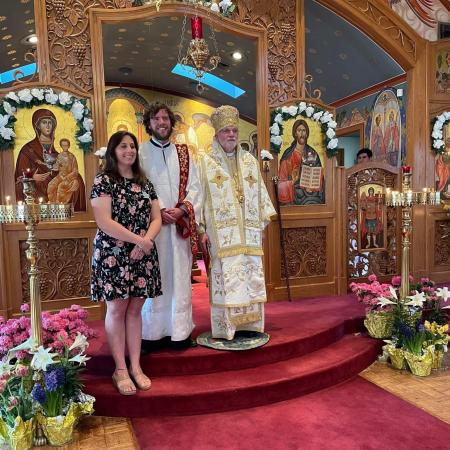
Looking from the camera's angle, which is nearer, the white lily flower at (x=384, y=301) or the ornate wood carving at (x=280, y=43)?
the white lily flower at (x=384, y=301)

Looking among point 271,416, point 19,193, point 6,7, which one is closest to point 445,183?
point 271,416

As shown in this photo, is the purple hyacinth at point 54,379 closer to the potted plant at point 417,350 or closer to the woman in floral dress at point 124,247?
the woman in floral dress at point 124,247

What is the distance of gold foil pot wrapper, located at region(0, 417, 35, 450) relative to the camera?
110 inches

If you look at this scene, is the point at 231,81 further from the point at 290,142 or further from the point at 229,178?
the point at 229,178

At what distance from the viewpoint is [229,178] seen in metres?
3.83

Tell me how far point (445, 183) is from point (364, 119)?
2668mm

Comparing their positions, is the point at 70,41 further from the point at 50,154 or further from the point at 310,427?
the point at 310,427

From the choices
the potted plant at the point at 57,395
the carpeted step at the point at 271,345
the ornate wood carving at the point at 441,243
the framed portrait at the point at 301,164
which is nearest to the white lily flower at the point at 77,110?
the carpeted step at the point at 271,345

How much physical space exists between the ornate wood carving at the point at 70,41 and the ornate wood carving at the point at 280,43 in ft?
6.24

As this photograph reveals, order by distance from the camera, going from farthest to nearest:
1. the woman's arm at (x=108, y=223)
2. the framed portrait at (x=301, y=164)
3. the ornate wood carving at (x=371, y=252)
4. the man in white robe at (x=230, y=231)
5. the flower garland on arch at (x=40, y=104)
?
the ornate wood carving at (x=371, y=252), the framed portrait at (x=301, y=164), the flower garland on arch at (x=40, y=104), the man in white robe at (x=230, y=231), the woman's arm at (x=108, y=223)

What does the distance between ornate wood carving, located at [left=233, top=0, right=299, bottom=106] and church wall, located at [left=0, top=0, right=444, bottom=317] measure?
0.04ft

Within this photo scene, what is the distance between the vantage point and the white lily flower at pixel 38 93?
4.55m

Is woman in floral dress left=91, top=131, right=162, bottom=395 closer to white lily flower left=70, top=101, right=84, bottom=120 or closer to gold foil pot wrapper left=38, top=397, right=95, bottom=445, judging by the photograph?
gold foil pot wrapper left=38, top=397, right=95, bottom=445

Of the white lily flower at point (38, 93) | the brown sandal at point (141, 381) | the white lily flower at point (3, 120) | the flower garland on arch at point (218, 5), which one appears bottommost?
the brown sandal at point (141, 381)
